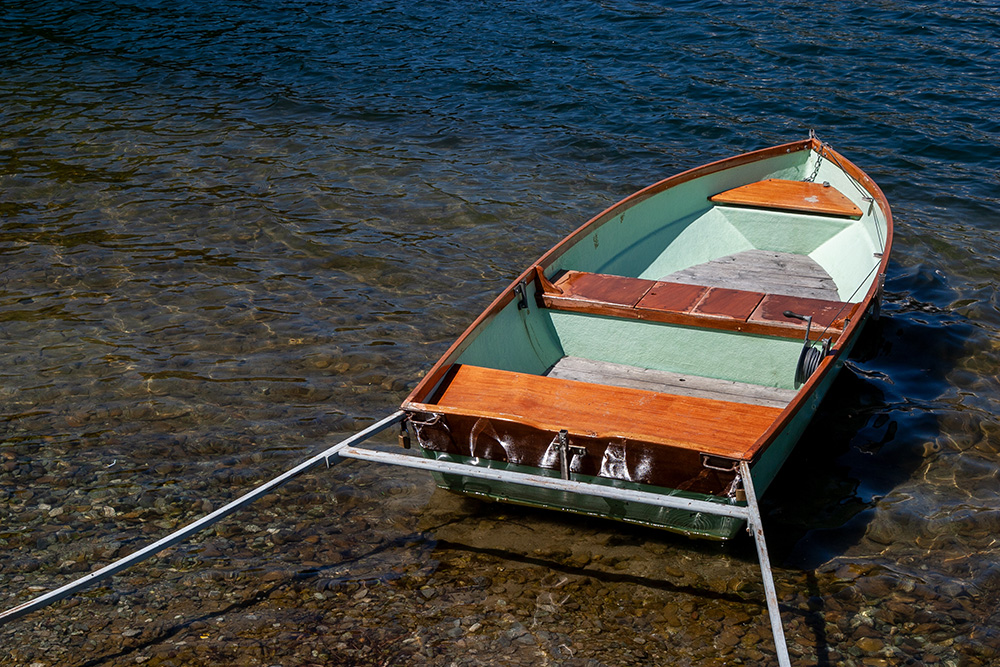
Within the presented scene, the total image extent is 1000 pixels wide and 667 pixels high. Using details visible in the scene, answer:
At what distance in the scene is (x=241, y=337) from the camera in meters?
7.83

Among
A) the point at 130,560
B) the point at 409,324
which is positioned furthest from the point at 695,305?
the point at 130,560

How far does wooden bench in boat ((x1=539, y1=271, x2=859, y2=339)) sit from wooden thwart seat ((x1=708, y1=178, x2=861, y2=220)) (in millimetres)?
2471

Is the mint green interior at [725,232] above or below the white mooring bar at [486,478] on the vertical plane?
above

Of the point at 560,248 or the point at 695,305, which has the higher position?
the point at 560,248

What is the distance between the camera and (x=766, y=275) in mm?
8492

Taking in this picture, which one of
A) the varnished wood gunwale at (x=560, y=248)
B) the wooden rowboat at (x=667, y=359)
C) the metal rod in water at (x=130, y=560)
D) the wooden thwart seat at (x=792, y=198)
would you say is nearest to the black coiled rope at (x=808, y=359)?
the wooden rowboat at (x=667, y=359)

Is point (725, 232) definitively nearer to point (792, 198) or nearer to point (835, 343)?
point (792, 198)

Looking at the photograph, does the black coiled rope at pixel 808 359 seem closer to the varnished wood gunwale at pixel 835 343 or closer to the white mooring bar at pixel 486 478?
the varnished wood gunwale at pixel 835 343

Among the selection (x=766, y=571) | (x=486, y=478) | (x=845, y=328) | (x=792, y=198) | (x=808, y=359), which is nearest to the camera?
(x=766, y=571)

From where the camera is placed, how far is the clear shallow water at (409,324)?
4902mm

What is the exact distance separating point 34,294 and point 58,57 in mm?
10677

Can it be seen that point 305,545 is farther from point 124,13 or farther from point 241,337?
point 124,13

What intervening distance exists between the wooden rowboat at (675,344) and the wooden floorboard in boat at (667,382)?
15 mm

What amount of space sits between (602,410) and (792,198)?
4917mm
